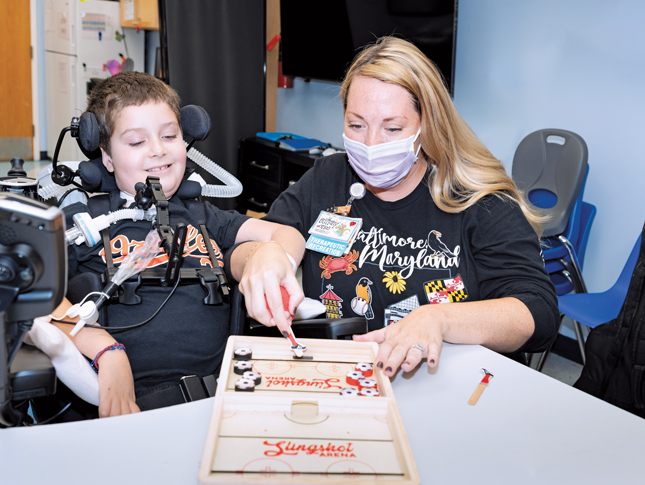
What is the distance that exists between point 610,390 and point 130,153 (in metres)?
1.43

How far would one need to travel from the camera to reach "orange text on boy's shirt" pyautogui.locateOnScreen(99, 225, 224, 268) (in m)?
1.33

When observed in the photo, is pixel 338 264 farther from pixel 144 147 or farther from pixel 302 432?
pixel 302 432

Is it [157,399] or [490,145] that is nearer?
[157,399]

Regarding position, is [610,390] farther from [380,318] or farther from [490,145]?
[490,145]

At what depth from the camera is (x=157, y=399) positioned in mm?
1096

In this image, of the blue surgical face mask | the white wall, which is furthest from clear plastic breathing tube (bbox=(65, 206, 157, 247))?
the white wall

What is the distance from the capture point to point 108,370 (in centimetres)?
109

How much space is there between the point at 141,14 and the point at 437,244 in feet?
15.3

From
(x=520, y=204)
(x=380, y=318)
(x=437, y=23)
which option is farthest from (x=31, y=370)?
(x=437, y=23)

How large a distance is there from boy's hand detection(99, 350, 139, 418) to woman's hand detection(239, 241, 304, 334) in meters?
0.29

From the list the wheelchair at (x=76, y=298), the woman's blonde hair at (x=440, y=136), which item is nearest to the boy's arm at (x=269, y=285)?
the wheelchair at (x=76, y=298)

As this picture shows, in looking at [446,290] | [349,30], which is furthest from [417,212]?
[349,30]

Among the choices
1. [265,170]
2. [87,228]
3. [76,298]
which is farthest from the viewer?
[265,170]

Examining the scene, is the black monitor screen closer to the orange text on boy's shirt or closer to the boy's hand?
the orange text on boy's shirt
